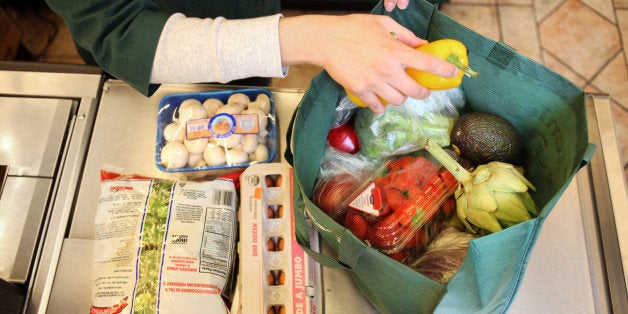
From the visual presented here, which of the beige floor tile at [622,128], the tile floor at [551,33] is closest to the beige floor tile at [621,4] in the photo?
the tile floor at [551,33]

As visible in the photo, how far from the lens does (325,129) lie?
0.80 metres

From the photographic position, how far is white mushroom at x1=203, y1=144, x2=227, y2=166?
0.95 meters

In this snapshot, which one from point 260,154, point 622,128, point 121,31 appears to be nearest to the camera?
point 121,31

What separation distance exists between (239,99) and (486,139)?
1.72ft

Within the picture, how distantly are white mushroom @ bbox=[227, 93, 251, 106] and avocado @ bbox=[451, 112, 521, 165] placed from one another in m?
0.46

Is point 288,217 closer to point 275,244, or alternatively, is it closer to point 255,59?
point 275,244

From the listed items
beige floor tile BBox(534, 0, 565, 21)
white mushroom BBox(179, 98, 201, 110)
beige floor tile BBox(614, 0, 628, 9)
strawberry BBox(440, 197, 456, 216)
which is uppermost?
beige floor tile BBox(614, 0, 628, 9)

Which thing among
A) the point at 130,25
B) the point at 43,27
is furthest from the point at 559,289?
the point at 43,27

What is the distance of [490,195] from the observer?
0.70m

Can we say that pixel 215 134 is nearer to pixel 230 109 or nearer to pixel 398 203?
pixel 230 109

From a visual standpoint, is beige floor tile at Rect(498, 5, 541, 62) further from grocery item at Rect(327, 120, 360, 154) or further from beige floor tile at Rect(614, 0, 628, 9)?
grocery item at Rect(327, 120, 360, 154)

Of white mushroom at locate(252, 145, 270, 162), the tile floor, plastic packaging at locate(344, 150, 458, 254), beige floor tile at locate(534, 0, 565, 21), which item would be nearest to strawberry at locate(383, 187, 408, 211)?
plastic packaging at locate(344, 150, 458, 254)

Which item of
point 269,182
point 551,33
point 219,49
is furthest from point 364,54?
point 551,33

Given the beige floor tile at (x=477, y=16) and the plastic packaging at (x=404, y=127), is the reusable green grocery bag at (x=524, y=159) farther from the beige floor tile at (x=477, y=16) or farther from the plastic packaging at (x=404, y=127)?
the beige floor tile at (x=477, y=16)
